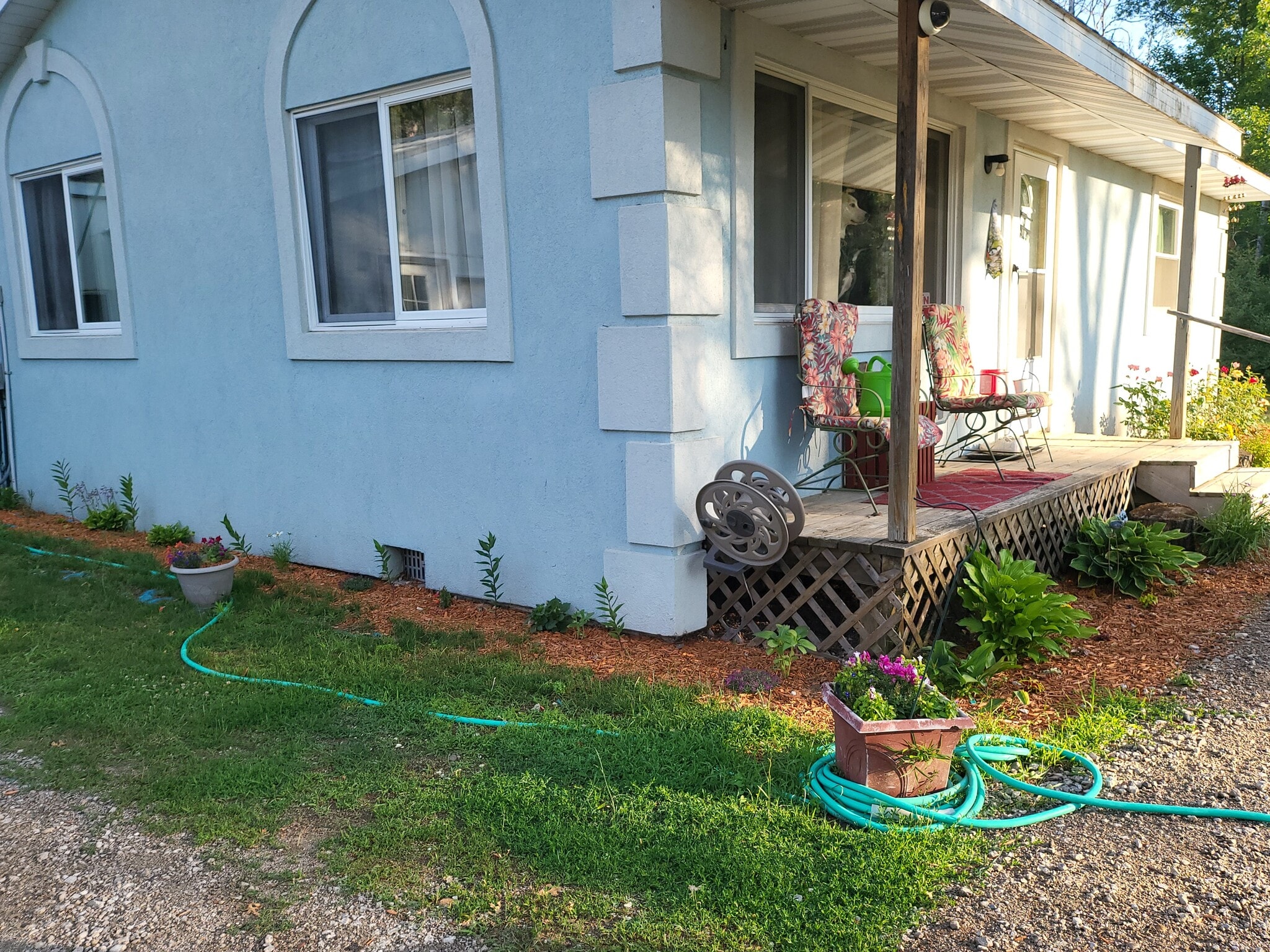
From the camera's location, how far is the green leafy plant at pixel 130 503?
23.9 feet

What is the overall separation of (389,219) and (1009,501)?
11.5 feet

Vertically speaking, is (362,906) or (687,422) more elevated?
(687,422)

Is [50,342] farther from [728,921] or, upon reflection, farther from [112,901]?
[728,921]

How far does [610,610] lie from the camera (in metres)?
4.59

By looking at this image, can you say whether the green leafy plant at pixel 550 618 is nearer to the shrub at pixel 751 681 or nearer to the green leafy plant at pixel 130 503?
the shrub at pixel 751 681

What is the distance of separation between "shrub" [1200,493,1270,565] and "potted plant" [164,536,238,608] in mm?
5527

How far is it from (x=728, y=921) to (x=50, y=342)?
7556 millimetres

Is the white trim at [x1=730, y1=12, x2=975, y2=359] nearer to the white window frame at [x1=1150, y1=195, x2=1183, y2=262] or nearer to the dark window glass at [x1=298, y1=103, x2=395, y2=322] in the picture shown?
the dark window glass at [x1=298, y1=103, x2=395, y2=322]

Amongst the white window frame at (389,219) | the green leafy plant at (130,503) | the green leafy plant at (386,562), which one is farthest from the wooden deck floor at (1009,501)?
the green leafy plant at (130,503)

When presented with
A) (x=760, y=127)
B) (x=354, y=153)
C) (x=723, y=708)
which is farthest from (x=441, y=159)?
(x=723, y=708)

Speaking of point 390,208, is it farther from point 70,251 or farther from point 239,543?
point 70,251

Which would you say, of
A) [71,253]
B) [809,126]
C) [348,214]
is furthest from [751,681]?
[71,253]

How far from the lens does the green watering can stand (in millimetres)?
5172

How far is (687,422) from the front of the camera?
14.2 feet
